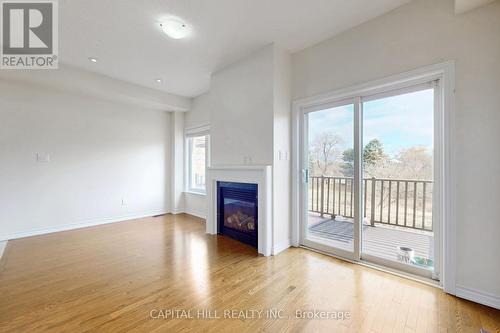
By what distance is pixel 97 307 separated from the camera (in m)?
1.78

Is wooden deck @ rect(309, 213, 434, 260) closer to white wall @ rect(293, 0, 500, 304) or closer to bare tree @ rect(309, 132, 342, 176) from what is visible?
white wall @ rect(293, 0, 500, 304)

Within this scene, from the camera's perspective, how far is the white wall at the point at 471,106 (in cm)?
176

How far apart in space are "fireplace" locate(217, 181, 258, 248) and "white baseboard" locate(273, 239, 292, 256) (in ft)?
1.17

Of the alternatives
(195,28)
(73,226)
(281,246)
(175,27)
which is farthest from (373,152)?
(73,226)

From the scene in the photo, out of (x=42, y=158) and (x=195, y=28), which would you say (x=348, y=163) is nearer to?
(x=195, y=28)

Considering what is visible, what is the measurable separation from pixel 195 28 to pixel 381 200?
2982 mm

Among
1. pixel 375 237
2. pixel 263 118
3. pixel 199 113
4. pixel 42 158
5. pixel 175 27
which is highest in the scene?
pixel 175 27

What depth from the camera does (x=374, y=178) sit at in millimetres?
2514

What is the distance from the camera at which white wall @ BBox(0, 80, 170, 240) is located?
343 centimetres

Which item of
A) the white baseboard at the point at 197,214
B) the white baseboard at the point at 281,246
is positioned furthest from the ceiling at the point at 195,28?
the white baseboard at the point at 197,214

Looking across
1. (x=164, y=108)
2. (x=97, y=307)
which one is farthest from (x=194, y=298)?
(x=164, y=108)

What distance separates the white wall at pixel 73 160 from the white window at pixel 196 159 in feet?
1.94

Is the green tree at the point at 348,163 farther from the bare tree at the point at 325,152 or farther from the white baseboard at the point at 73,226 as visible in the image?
the white baseboard at the point at 73,226

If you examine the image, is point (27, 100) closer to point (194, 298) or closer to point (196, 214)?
point (196, 214)
